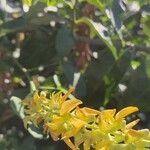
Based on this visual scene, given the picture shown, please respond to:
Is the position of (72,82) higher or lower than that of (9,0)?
lower

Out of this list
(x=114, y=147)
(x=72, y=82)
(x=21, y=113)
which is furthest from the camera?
→ (x=72, y=82)

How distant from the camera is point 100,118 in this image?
85cm

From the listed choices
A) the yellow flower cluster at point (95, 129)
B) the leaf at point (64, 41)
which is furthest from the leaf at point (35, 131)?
the yellow flower cluster at point (95, 129)

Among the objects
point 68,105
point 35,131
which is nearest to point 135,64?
point 35,131

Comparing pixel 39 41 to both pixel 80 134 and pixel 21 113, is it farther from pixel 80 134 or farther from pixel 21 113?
pixel 80 134

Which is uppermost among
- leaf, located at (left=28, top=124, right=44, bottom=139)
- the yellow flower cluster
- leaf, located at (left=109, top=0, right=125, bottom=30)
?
leaf, located at (left=109, top=0, right=125, bottom=30)

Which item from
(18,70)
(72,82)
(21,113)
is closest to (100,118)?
(21,113)

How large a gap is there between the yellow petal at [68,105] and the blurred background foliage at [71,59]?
374 millimetres

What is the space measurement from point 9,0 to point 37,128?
37cm

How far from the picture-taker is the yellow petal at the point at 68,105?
0.86m

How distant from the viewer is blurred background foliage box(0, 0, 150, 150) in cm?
132

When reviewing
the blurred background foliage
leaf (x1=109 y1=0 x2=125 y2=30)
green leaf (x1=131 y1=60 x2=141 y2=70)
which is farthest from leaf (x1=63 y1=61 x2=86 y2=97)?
leaf (x1=109 y1=0 x2=125 y2=30)

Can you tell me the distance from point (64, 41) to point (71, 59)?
84mm

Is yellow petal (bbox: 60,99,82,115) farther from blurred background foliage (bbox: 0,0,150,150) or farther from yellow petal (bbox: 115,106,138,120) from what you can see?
blurred background foliage (bbox: 0,0,150,150)
